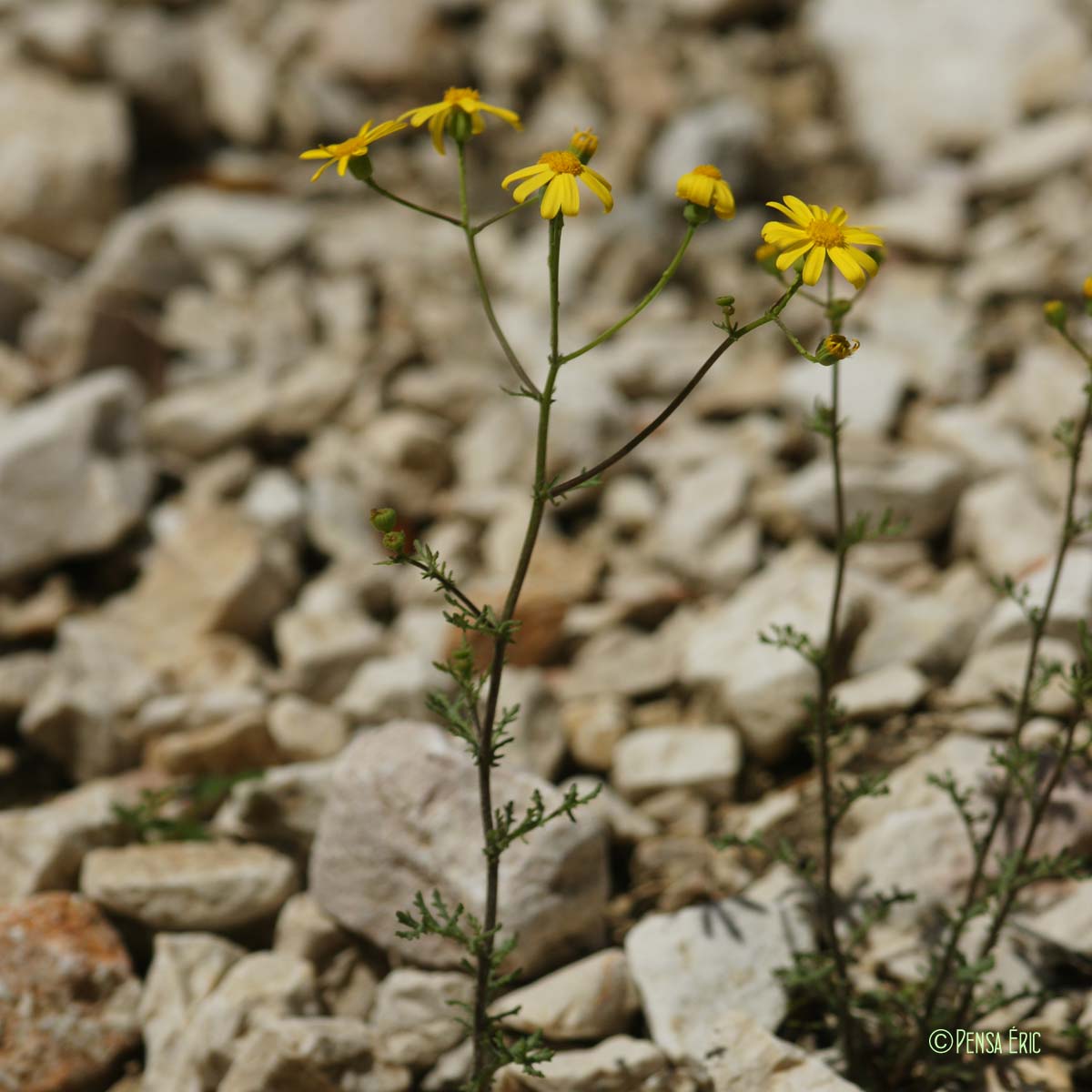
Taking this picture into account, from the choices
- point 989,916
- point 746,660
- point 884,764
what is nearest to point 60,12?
point 746,660

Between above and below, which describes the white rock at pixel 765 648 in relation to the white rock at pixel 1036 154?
below

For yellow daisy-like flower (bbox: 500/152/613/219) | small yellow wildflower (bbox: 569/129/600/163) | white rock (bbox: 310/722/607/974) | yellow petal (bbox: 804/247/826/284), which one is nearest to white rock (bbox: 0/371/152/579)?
white rock (bbox: 310/722/607/974)

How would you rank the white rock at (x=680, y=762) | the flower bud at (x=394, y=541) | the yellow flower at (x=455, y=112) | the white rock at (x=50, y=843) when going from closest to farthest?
the flower bud at (x=394, y=541) < the yellow flower at (x=455, y=112) < the white rock at (x=50, y=843) < the white rock at (x=680, y=762)

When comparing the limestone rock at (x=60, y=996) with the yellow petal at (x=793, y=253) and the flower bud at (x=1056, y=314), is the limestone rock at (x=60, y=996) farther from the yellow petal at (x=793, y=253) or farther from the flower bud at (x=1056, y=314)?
the flower bud at (x=1056, y=314)

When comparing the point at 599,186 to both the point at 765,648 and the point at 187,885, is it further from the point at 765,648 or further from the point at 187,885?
the point at 187,885

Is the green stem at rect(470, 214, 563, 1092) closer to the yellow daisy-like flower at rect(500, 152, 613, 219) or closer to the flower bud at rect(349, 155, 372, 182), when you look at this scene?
the yellow daisy-like flower at rect(500, 152, 613, 219)

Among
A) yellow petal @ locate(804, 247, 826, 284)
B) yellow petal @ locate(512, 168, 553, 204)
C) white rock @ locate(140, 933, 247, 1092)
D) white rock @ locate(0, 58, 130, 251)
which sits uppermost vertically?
white rock @ locate(0, 58, 130, 251)

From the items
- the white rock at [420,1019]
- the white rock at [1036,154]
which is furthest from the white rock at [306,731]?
the white rock at [1036,154]
